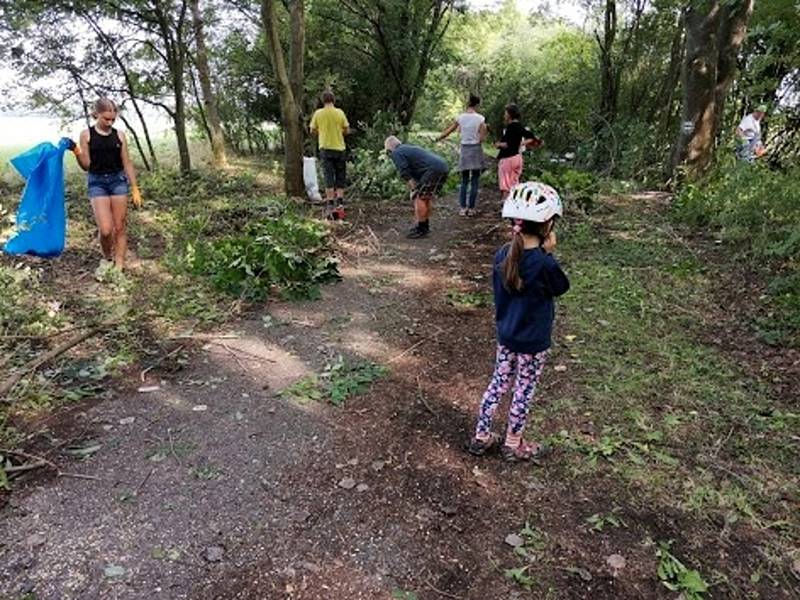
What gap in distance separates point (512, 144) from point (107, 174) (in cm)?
541

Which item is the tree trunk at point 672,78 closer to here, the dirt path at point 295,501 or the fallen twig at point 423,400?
the fallen twig at point 423,400

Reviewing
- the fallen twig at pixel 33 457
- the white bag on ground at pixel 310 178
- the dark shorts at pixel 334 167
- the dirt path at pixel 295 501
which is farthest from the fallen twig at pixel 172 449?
the white bag on ground at pixel 310 178

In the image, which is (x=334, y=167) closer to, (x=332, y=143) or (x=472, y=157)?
(x=332, y=143)

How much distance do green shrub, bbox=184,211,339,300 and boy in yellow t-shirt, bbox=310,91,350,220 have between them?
2555 millimetres

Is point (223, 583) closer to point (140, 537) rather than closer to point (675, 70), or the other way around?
point (140, 537)

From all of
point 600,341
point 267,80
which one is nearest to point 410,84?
point 267,80

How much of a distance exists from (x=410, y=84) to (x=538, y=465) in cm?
1459

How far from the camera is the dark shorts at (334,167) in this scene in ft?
29.9

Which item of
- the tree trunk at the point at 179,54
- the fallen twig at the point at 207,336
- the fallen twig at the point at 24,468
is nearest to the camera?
the fallen twig at the point at 24,468

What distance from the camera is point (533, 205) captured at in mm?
3119

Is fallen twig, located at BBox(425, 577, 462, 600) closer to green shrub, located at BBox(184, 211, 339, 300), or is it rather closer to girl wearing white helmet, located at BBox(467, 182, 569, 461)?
girl wearing white helmet, located at BBox(467, 182, 569, 461)

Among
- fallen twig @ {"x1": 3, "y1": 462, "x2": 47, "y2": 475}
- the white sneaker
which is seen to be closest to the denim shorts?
the white sneaker

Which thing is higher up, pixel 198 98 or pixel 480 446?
pixel 198 98

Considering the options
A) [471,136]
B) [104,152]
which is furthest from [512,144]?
[104,152]
